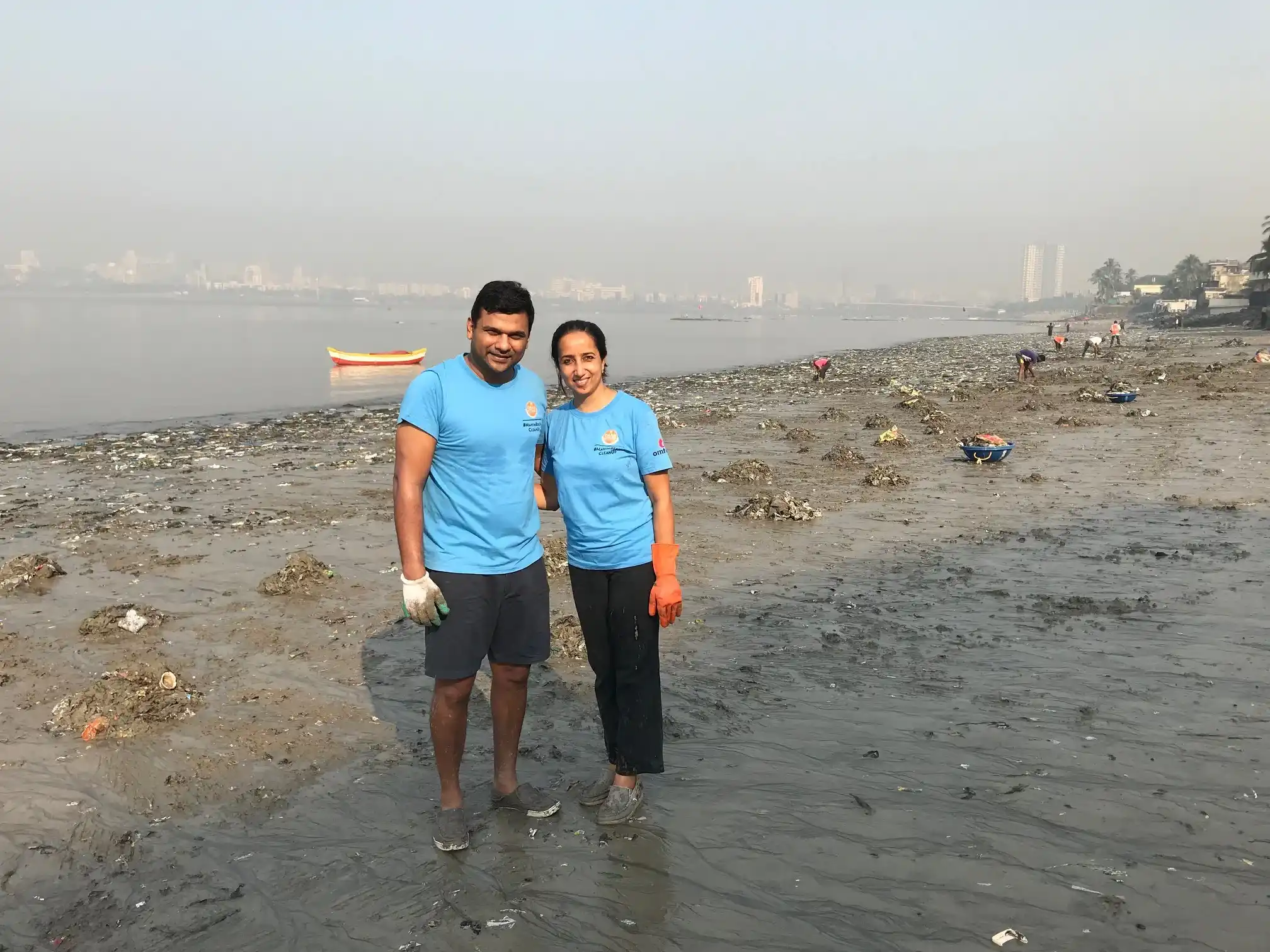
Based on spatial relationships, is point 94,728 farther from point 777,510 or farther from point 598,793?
point 777,510

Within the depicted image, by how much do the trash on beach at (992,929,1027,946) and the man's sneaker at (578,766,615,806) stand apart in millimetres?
1886

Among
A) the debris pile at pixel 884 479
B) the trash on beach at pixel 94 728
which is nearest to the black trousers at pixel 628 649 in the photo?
the trash on beach at pixel 94 728

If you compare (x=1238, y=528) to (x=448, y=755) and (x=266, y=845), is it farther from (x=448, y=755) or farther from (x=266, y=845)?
(x=266, y=845)

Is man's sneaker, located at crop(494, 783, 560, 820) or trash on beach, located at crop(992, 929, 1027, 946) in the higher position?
trash on beach, located at crop(992, 929, 1027, 946)

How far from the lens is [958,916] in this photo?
3465 mm

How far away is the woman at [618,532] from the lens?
4125 millimetres

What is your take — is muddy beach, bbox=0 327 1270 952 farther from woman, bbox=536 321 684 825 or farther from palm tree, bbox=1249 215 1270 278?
palm tree, bbox=1249 215 1270 278

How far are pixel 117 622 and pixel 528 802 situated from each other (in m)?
4.62

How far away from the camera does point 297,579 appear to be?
8117 millimetres

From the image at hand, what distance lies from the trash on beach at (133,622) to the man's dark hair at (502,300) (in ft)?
16.1

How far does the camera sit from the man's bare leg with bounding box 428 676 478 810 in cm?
409

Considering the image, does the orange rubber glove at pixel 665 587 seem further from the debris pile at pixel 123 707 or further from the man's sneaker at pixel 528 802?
the debris pile at pixel 123 707

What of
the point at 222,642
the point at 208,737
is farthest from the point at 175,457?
the point at 208,737

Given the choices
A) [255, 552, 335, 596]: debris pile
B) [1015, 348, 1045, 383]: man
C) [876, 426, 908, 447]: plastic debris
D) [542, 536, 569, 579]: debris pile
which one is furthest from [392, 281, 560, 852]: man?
[1015, 348, 1045, 383]: man
